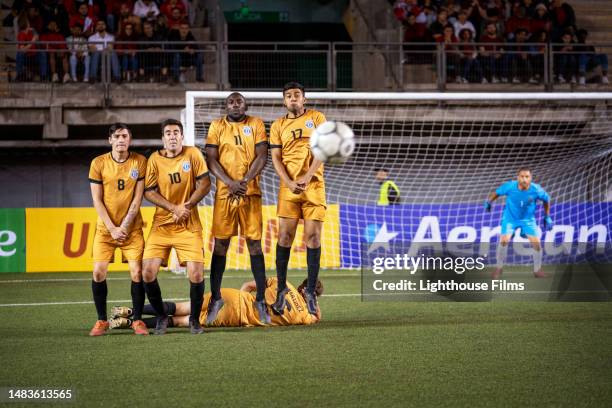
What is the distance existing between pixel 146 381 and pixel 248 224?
2.76 meters

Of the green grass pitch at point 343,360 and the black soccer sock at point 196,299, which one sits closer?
the green grass pitch at point 343,360

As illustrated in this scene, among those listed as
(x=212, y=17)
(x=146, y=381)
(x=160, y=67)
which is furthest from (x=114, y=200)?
(x=212, y=17)

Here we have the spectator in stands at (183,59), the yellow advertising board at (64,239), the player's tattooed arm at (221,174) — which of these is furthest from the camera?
the spectator in stands at (183,59)

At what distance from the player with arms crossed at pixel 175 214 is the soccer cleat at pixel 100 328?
0.43m

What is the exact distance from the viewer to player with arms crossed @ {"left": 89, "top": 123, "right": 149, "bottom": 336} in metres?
7.86

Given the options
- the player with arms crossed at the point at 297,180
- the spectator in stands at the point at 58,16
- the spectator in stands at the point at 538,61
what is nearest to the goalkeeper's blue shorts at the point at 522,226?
the spectator in stands at the point at 538,61

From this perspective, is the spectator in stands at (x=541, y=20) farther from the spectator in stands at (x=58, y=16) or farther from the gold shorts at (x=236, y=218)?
the gold shorts at (x=236, y=218)

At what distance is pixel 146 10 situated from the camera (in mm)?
19453

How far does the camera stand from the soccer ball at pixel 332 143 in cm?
737

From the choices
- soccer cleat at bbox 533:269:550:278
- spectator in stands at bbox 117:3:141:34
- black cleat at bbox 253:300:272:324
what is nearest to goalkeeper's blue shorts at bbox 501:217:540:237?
soccer cleat at bbox 533:269:550:278

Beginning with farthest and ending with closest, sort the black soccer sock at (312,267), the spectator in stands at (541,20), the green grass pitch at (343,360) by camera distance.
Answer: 1. the spectator in stands at (541,20)
2. the black soccer sock at (312,267)
3. the green grass pitch at (343,360)

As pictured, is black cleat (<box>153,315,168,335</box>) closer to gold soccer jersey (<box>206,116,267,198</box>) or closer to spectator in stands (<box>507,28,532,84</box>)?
gold soccer jersey (<box>206,116,267,198</box>)

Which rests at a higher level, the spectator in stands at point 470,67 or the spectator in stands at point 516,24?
the spectator in stands at point 516,24

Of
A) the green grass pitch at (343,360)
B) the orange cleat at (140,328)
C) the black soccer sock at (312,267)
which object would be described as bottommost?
the green grass pitch at (343,360)
